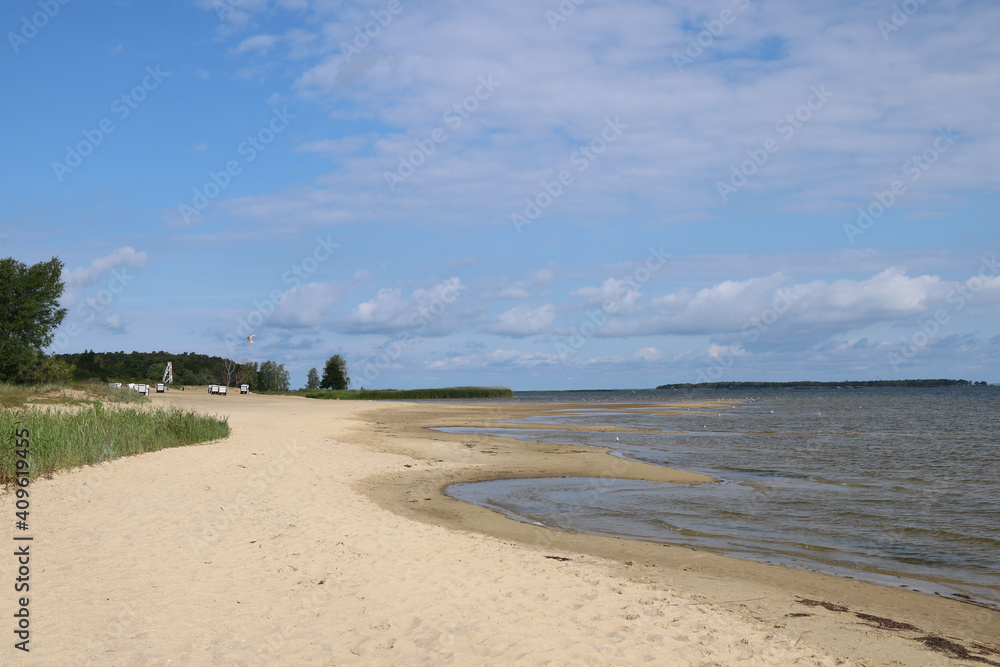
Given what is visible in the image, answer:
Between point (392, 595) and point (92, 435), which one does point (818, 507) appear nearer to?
point (392, 595)

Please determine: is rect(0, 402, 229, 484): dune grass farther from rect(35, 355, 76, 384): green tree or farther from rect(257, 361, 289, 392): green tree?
rect(257, 361, 289, 392): green tree

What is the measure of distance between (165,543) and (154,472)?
666 centimetres

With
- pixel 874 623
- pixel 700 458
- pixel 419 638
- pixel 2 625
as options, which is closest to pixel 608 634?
pixel 419 638

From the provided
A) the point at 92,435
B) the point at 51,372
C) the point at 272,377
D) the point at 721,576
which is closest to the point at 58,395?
the point at 51,372

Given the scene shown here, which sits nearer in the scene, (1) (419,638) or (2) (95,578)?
(1) (419,638)

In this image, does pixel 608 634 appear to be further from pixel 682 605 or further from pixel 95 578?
pixel 95 578

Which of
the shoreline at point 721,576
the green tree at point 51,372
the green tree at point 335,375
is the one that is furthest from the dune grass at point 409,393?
the shoreline at point 721,576

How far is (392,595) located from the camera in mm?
7988

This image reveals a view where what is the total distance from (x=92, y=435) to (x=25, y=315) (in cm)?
3441

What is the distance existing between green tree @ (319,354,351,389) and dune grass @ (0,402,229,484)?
9920cm

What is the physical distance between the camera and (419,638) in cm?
666

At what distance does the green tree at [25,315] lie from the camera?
142 ft

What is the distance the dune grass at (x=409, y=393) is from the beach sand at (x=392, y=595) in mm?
89461

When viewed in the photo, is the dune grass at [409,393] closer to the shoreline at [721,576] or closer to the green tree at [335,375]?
the green tree at [335,375]
